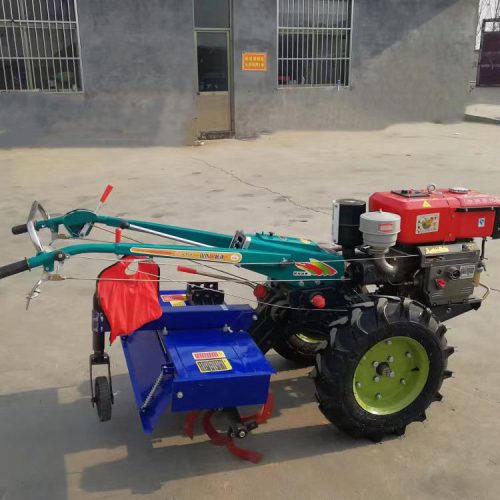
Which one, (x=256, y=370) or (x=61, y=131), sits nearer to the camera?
(x=256, y=370)

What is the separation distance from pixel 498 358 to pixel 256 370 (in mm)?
2082

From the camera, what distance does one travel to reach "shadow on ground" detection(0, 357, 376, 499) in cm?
295

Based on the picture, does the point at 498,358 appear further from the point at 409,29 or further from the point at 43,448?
the point at 409,29

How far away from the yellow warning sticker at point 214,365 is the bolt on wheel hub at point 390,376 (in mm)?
715

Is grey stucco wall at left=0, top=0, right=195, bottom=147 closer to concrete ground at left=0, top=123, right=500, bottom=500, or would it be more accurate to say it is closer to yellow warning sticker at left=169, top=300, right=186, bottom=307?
concrete ground at left=0, top=123, right=500, bottom=500

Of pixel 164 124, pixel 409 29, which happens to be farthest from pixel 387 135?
pixel 164 124

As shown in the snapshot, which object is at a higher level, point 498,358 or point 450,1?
point 450,1

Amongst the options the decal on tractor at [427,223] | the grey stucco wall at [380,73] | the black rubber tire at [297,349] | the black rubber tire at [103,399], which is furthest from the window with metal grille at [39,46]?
the decal on tractor at [427,223]

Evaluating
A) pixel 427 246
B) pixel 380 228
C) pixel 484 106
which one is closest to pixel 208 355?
pixel 380 228

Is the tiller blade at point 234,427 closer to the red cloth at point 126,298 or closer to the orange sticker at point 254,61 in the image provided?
the red cloth at point 126,298

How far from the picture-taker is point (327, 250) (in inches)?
138

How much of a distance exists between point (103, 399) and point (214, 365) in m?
0.64

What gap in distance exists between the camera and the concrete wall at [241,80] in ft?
44.7

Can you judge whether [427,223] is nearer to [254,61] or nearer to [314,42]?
[254,61]
